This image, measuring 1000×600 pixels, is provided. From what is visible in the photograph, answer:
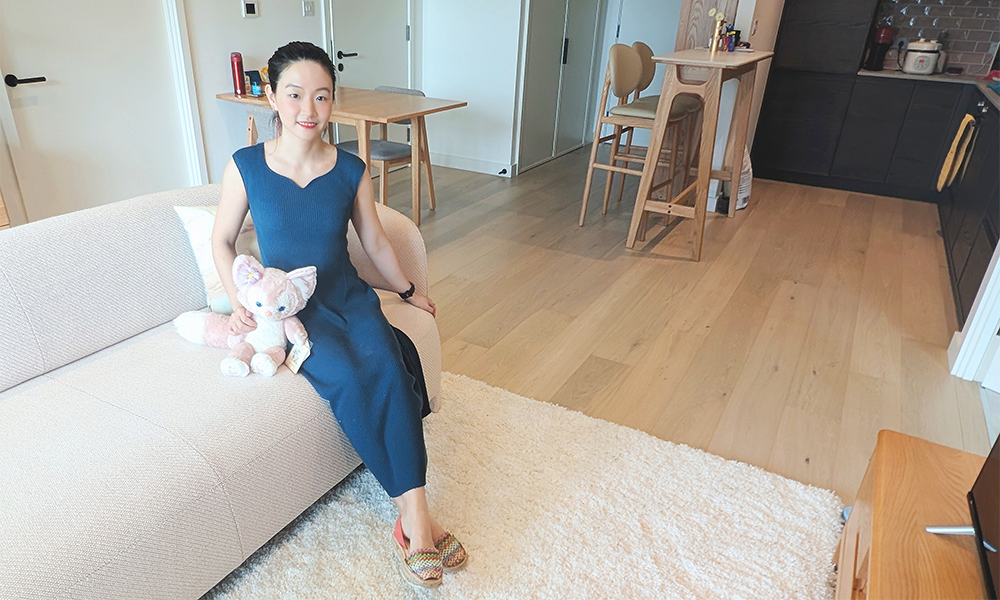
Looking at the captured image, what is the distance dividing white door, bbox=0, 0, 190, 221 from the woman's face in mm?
1830

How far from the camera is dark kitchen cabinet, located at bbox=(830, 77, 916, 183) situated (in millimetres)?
4684

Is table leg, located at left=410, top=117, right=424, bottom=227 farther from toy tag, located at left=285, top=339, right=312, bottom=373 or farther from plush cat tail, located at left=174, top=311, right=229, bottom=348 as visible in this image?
toy tag, located at left=285, top=339, right=312, bottom=373

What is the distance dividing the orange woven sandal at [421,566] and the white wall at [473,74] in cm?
393

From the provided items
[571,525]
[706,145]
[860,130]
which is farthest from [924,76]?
[571,525]

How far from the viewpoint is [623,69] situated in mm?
3662

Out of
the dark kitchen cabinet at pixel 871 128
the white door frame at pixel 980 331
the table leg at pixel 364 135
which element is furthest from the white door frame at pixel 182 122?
the dark kitchen cabinet at pixel 871 128

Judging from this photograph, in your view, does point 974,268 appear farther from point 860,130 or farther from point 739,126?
point 860,130

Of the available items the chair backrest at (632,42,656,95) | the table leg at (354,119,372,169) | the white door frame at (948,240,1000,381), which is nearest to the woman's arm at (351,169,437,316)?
the table leg at (354,119,372,169)

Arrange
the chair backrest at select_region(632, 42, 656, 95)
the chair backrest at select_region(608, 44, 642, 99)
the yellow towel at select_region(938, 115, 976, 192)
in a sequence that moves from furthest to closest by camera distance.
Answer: the chair backrest at select_region(632, 42, 656, 95) → the yellow towel at select_region(938, 115, 976, 192) → the chair backrest at select_region(608, 44, 642, 99)

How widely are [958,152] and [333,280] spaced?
167 inches

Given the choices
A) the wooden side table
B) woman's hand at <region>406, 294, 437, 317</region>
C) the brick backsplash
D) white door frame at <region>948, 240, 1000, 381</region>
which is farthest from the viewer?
the brick backsplash

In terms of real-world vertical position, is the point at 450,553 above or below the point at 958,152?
below

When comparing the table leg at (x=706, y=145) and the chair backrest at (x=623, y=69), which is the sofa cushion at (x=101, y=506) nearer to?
the table leg at (x=706, y=145)

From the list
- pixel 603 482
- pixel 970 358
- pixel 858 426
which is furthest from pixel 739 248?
pixel 603 482
